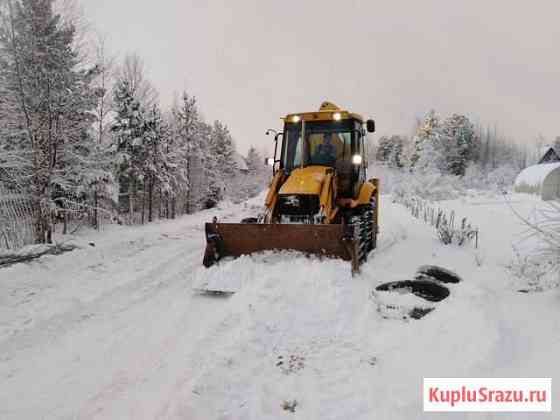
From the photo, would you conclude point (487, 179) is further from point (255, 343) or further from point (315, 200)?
point (255, 343)

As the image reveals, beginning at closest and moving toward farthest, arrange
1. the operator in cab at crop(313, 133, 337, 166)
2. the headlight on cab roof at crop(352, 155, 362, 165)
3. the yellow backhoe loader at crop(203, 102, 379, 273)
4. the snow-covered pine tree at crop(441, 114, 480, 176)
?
the yellow backhoe loader at crop(203, 102, 379, 273), the headlight on cab roof at crop(352, 155, 362, 165), the operator in cab at crop(313, 133, 337, 166), the snow-covered pine tree at crop(441, 114, 480, 176)

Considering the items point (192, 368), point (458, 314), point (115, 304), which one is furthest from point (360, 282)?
point (115, 304)

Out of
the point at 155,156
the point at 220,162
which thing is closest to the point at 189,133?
the point at 155,156

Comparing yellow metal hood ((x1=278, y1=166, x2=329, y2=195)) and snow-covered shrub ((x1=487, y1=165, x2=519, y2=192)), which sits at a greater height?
snow-covered shrub ((x1=487, y1=165, x2=519, y2=192))

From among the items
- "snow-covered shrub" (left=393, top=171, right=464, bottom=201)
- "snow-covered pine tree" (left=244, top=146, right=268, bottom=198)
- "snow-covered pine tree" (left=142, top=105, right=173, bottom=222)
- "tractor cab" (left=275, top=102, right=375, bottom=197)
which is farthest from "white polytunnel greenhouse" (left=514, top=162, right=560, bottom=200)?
"snow-covered pine tree" (left=244, top=146, right=268, bottom=198)

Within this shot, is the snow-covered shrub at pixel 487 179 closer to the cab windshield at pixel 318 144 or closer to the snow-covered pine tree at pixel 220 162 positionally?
the snow-covered pine tree at pixel 220 162

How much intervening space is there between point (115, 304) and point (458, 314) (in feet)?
14.7

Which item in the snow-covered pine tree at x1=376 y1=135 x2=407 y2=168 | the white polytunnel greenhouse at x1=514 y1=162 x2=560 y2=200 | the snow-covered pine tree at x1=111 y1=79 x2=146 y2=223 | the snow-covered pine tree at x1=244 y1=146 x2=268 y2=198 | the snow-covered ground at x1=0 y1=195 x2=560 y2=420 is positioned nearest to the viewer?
the snow-covered ground at x1=0 y1=195 x2=560 y2=420

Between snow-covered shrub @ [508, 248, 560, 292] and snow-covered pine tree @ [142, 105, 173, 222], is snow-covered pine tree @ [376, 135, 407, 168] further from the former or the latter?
snow-covered shrub @ [508, 248, 560, 292]

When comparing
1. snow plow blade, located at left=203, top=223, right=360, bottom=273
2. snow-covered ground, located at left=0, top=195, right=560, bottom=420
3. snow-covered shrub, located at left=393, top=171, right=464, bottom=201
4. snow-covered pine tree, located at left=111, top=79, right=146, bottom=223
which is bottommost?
snow-covered ground, located at left=0, top=195, right=560, bottom=420

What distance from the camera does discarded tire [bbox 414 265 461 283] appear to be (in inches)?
229

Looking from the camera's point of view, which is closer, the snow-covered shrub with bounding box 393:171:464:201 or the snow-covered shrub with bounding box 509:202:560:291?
the snow-covered shrub with bounding box 509:202:560:291

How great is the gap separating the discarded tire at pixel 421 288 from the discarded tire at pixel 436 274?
1.10 feet

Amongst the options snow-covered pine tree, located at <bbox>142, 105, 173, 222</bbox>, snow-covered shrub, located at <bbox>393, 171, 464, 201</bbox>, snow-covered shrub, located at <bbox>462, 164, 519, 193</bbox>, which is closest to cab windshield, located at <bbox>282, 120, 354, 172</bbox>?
snow-covered pine tree, located at <bbox>142, 105, 173, 222</bbox>
